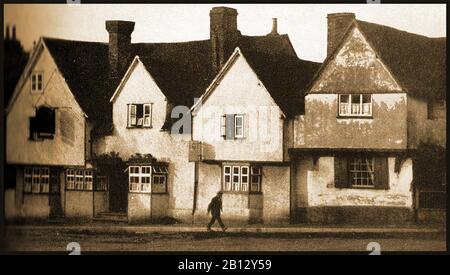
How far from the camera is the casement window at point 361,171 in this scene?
2147 centimetres

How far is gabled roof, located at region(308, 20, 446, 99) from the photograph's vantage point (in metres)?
21.1

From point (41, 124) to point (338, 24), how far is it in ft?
18.9

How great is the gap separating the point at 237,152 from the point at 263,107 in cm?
98

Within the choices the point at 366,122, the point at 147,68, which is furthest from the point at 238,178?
the point at 147,68

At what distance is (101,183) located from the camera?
73.8 ft

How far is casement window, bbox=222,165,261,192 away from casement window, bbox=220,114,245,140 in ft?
1.92

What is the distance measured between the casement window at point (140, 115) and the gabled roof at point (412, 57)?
172 inches

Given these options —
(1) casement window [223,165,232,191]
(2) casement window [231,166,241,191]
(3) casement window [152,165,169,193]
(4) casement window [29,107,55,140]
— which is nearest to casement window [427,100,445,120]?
(2) casement window [231,166,241,191]

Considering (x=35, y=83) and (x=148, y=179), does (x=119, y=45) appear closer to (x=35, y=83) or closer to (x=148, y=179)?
(x=35, y=83)

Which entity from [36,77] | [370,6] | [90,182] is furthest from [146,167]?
[370,6]

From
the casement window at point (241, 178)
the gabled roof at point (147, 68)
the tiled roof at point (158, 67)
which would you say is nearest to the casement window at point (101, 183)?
the gabled roof at point (147, 68)

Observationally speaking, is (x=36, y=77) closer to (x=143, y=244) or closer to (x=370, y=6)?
(x=143, y=244)

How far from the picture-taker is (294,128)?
21.9 metres

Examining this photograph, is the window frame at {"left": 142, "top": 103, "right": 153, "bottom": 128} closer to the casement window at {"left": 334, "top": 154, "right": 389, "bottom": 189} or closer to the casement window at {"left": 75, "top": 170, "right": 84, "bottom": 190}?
the casement window at {"left": 75, "top": 170, "right": 84, "bottom": 190}
